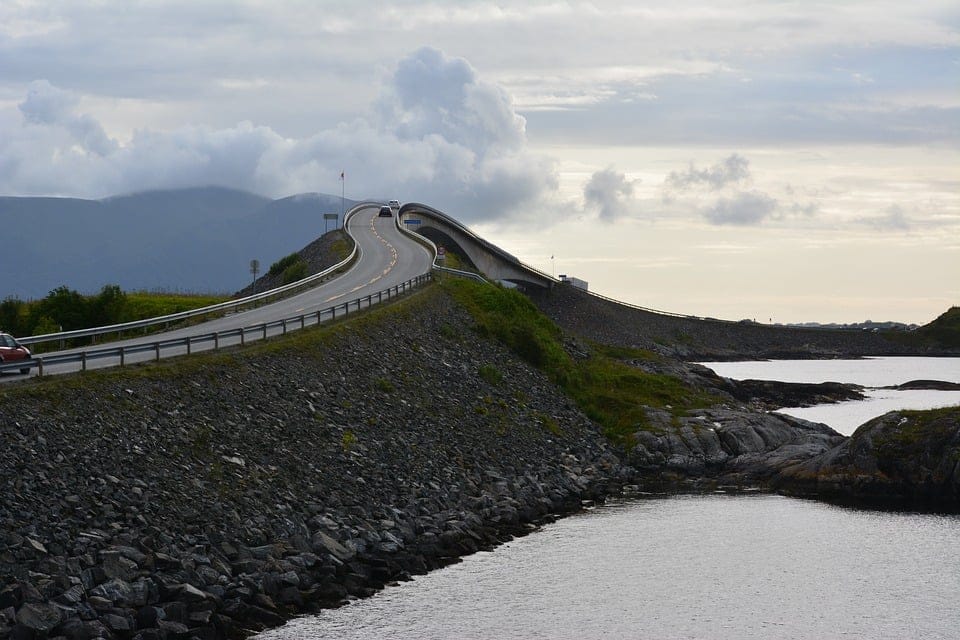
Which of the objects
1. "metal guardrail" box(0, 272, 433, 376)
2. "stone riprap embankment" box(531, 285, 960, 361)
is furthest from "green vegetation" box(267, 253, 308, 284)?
"stone riprap embankment" box(531, 285, 960, 361)

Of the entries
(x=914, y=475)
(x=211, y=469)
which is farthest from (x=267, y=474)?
(x=914, y=475)

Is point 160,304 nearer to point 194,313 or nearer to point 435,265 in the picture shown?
point 435,265

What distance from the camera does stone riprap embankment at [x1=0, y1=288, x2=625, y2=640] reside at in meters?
29.4

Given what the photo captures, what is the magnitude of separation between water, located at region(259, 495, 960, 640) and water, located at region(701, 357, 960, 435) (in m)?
35.7

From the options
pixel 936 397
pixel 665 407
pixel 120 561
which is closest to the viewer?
pixel 120 561

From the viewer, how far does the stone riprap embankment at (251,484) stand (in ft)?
96.5

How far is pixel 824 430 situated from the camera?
2756 inches

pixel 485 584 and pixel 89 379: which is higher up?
pixel 89 379

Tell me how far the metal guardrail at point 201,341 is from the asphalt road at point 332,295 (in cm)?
12

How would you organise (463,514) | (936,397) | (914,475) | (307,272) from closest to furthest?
(463,514), (914,475), (307,272), (936,397)

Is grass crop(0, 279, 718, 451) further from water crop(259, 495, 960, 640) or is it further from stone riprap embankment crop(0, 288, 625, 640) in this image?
water crop(259, 495, 960, 640)

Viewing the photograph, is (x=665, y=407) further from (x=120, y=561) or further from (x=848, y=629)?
(x=120, y=561)

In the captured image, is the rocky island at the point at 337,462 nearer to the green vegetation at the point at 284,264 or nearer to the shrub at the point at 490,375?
the shrub at the point at 490,375

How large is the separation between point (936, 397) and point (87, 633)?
331 ft
